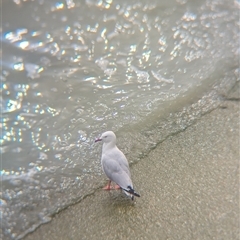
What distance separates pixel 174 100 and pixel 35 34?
5.37ft

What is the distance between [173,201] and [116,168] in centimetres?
39

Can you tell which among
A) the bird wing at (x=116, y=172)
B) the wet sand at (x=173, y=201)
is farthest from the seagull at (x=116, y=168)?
the wet sand at (x=173, y=201)

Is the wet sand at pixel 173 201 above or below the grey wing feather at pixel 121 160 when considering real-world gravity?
below

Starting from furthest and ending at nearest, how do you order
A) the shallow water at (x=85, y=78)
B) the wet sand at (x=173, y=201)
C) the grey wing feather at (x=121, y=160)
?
the shallow water at (x=85, y=78), the grey wing feather at (x=121, y=160), the wet sand at (x=173, y=201)

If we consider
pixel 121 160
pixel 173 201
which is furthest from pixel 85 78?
pixel 173 201

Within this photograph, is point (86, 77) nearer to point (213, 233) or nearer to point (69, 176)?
point (69, 176)

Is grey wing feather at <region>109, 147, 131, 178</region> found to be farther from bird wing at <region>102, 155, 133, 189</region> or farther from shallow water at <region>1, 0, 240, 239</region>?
shallow water at <region>1, 0, 240, 239</region>

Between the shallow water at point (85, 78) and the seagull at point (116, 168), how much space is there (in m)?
0.21

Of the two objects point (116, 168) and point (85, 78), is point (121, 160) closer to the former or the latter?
point (116, 168)

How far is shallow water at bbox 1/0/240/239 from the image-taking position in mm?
2486

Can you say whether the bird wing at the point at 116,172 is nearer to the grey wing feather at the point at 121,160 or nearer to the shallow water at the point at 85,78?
the grey wing feather at the point at 121,160

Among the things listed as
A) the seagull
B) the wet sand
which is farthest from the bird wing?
the wet sand

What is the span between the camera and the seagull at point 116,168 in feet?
7.04

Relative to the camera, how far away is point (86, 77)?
10.7 feet
